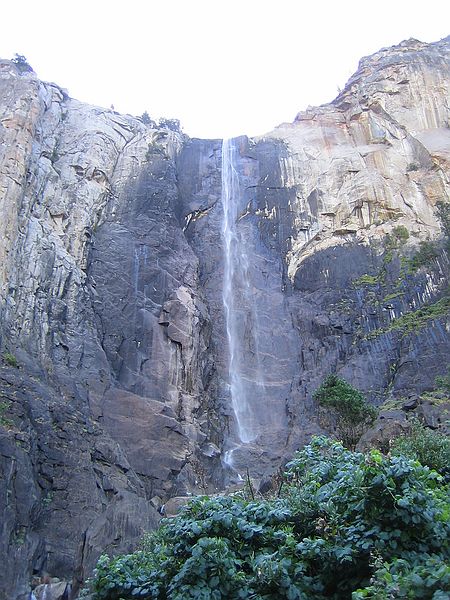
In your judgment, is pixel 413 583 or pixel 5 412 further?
pixel 5 412

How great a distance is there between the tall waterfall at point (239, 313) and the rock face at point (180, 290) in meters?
0.24

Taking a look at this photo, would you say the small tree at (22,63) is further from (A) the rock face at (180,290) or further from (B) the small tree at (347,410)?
(B) the small tree at (347,410)

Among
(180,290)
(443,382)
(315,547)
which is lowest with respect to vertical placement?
(315,547)

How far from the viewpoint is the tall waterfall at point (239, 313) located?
3167 centimetres

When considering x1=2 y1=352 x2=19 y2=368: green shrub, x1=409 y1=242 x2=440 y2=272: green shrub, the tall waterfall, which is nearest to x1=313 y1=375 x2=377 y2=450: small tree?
the tall waterfall

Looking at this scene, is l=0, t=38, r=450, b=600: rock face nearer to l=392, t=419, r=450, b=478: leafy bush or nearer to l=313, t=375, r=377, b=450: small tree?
l=313, t=375, r=377, b=450: small tree

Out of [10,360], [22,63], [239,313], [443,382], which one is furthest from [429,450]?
[22,63]

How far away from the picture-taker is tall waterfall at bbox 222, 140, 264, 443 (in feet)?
104

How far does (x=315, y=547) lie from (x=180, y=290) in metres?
26.8

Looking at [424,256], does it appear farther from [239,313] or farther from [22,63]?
[22,63]

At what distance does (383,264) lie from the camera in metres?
34.5

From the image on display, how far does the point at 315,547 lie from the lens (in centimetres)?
668

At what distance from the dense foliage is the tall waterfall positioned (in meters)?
22.8

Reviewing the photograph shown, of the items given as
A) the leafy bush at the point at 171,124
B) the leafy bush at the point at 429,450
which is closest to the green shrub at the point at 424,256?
the leafy bush at the point at 171,124
